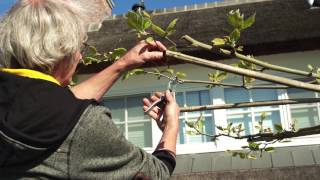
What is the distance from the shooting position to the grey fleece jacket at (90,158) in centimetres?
141

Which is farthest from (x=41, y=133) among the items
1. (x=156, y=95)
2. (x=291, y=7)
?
(x=291, y=7)

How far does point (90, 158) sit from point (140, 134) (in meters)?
6.42

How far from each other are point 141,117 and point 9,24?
628 centimetres

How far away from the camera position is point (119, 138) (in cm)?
148

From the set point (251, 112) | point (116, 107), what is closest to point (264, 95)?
point (251, 112)

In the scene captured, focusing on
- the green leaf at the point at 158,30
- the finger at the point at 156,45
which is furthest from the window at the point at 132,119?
the finger at the point at 156,45

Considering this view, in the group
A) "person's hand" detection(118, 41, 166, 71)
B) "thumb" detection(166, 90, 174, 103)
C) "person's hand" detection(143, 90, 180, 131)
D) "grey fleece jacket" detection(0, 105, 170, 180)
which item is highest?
"person's hand" detection(118, 41, 166, 71)

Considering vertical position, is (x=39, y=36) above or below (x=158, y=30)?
below

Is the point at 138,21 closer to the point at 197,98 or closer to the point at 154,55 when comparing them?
the point at 154,55

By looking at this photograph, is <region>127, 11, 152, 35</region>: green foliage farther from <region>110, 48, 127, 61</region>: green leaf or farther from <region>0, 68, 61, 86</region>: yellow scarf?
<region>0, 68, 61, 86</region>: yellow scarf

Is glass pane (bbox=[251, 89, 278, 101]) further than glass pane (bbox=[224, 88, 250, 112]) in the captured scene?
No

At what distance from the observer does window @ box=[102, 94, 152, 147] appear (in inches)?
307

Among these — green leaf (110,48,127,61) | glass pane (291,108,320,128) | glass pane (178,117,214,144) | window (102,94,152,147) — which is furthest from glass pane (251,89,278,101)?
green leaf (110,48,127,61)

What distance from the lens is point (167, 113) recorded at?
5.99 ft
